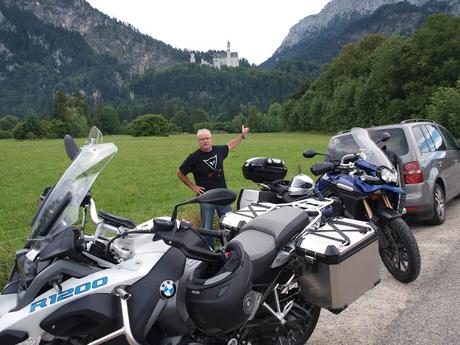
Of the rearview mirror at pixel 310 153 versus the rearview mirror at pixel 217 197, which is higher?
the rearview mirror at pixel 217 197

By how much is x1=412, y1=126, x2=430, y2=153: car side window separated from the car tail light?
0.44 meters

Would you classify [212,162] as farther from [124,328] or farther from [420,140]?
[124,328]

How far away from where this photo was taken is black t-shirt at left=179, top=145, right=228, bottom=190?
255 inches

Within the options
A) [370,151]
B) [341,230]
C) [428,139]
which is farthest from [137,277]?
[428,139]

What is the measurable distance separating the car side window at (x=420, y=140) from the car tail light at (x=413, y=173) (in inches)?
17.4

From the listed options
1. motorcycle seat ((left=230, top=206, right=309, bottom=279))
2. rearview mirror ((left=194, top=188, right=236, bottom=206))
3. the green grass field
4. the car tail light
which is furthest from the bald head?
rearview mirror ((left=194, top=188, right=236, bottom=206))

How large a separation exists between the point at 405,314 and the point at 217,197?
292 cm

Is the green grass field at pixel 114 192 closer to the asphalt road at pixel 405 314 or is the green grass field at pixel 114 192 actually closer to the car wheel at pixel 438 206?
the asphalt road at pixel 405 314

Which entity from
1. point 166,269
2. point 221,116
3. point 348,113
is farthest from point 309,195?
point 221,116

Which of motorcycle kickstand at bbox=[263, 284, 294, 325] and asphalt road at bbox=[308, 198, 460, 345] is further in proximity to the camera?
asphalt road at bbox=[308, 198, 460, 345]

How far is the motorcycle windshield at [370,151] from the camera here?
5347 millimetres

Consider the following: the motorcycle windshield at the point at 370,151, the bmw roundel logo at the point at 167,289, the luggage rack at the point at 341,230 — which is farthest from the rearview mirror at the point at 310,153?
the bmw roundel logo at the point at 167,289

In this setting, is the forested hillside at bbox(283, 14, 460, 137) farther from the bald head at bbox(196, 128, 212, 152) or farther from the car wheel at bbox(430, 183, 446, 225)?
the bald head at bbox(196, 128, 212, 152)

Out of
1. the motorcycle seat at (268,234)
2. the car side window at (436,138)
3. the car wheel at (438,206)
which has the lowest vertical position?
the car wheel at (438,206)
